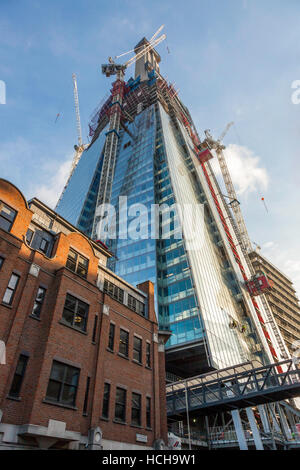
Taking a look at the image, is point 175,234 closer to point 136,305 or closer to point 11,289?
point 136,305

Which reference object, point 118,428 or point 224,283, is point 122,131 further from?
point 118,428

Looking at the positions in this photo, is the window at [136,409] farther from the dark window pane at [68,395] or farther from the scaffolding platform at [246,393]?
the scaffolding platform at [246,393]

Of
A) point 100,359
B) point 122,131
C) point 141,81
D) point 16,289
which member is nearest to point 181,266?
point 100,359

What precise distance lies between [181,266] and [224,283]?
761 inches

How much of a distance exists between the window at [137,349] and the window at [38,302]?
345 inches

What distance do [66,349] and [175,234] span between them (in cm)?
4893

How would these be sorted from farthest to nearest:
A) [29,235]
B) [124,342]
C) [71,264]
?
[124,342]
[71,264]
[29,235]

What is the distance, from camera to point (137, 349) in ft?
79.8

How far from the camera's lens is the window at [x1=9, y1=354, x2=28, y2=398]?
50.5ft

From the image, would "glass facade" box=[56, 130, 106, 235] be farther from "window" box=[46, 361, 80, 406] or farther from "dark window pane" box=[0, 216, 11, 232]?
"window" box=[46, 361, 80, 406]

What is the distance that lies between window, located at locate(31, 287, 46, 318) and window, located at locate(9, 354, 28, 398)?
255 centimetres

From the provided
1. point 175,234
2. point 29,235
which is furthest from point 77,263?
point 175,234

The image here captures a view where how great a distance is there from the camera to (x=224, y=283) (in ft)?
247

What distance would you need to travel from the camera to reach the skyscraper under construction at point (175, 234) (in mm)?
55625
